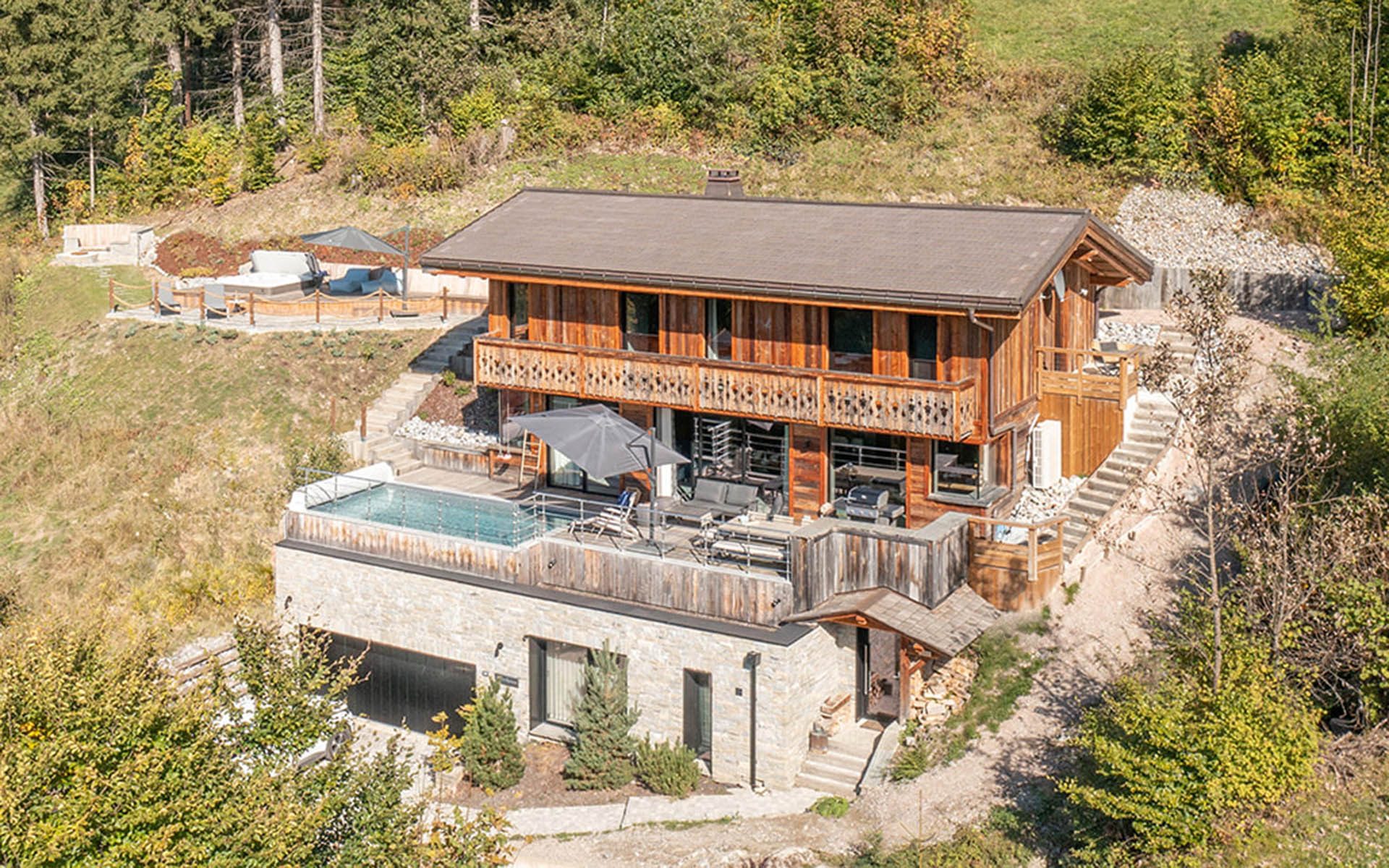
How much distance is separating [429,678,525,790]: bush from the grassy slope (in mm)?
6520

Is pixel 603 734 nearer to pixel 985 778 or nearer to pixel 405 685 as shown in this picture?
pixel 405 685

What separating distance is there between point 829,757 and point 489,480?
33.5 ft

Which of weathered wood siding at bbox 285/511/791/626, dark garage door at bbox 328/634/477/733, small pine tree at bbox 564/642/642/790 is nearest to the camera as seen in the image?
weathered wood siding at bbox 285/511/791/626

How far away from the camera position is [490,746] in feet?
77.1

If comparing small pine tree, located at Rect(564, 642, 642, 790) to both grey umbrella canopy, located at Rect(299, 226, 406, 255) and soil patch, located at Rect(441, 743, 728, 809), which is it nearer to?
soil patch, located at Rect(441, 743, 728, 809)

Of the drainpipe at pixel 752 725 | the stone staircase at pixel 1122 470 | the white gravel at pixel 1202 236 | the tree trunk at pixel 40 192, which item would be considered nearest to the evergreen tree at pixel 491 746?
the drainpipe at pixel 752 725

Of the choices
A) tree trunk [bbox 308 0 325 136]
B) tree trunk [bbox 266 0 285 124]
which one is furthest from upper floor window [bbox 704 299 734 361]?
tree trunk [bbox 266 0 285 124]

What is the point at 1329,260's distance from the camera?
35.1 metres

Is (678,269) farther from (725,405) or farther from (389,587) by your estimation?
(389,587)

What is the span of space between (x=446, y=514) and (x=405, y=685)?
3009 mm

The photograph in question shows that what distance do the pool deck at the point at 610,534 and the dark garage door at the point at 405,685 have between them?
3198 millimetres

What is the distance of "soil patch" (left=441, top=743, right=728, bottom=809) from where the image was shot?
22.8m

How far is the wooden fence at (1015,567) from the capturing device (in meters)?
23.5

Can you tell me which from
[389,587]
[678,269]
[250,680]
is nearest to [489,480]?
[389,587]
